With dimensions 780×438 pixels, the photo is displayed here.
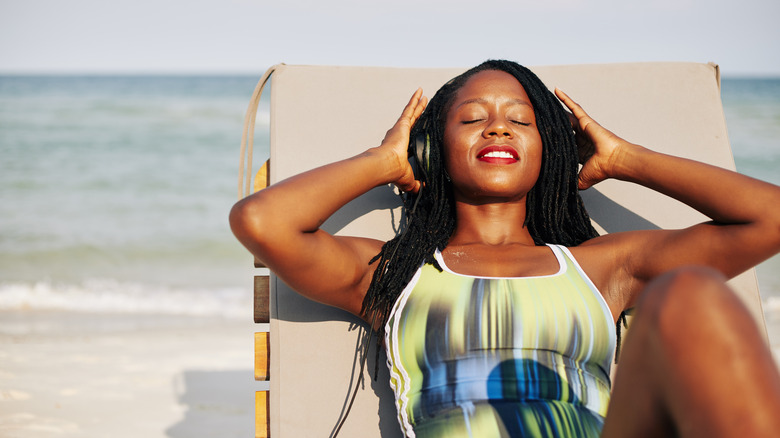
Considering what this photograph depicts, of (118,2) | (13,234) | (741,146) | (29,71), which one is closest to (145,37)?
(118,2)

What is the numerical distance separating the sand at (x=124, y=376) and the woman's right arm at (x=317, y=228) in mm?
1920

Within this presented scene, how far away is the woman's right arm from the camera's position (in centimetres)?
206

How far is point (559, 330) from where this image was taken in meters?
2.06

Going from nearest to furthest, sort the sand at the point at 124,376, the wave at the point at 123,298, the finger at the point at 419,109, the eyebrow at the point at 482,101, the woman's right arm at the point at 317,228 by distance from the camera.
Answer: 1. the woman's right arm at the point at 317,228
2. the eyebrow at the point at 482,101
3. the finger at the point at 419,109
4. the sand at the point at 124,376
5. the wave at the point at 123,298

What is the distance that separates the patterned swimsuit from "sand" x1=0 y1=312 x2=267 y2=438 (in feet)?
6.66

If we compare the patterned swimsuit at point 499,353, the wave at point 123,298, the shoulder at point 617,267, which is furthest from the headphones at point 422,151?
the wave at point 123,298

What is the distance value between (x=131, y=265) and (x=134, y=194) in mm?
2381

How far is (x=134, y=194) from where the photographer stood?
31.5 ft

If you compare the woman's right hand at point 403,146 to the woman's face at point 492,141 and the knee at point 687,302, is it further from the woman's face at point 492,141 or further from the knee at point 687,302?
the knee at point 687,302

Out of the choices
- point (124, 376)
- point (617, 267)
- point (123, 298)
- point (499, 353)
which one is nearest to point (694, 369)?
point (499, 353)

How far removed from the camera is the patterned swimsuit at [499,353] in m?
1.95

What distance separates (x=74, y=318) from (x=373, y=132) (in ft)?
13.3

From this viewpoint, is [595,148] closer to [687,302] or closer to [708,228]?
[708,228]

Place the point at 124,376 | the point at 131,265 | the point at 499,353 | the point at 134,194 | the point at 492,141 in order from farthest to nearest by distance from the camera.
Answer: the point at 134,194 → the point at 131,265 → the point at 124,376 → the point at 492,141 → the point at 499,353
